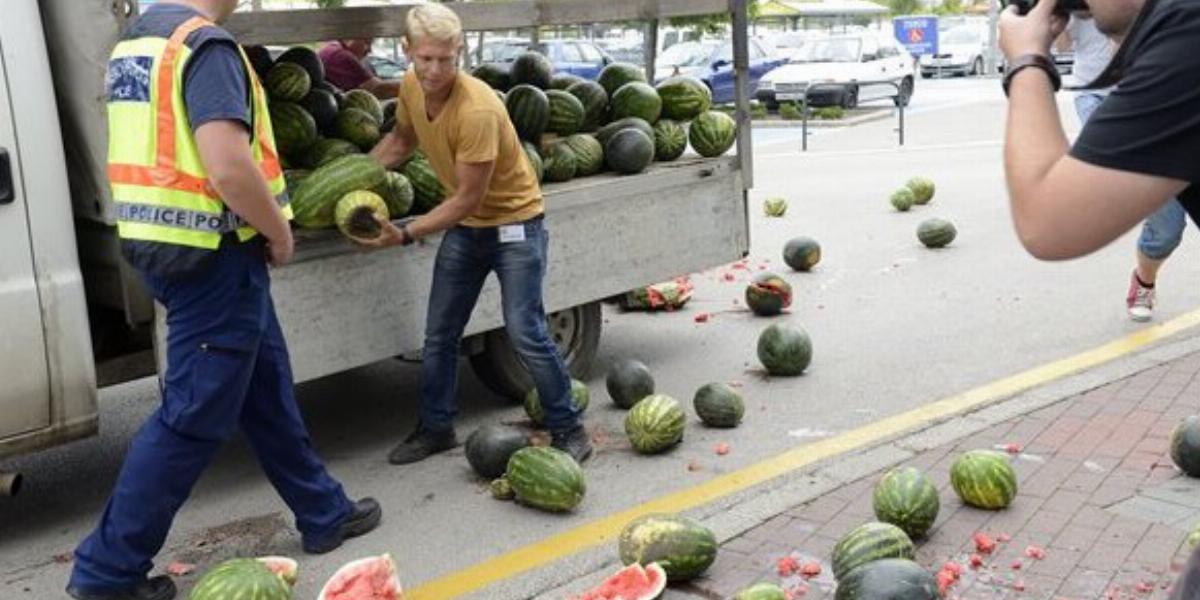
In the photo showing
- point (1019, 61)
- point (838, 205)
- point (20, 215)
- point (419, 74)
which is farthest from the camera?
point (838, 205)

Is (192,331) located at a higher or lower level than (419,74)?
lower

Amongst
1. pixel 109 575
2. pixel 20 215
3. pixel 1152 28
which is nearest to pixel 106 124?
pixel 20 215

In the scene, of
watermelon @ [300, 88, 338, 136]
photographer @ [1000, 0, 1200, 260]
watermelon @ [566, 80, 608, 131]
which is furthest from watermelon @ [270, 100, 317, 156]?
photographer @ [1000, 0, 1200, 260]

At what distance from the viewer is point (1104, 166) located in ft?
7.36

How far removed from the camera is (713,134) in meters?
8.08

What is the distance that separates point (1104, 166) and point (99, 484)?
16.8 ft

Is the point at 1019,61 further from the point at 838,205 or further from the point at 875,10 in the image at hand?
the point at 875,10

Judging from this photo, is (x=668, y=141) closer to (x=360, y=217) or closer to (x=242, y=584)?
(x=360, y=217)

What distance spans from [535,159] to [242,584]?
3319 mm

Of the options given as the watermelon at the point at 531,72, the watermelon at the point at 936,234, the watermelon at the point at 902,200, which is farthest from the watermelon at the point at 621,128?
the watermelon at the point at 902,200

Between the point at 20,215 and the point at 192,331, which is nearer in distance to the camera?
the point at 192,331

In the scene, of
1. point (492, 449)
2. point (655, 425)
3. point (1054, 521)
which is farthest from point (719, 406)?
point (1054, 521)

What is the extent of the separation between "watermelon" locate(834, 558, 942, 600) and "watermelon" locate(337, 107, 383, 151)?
3686 mm

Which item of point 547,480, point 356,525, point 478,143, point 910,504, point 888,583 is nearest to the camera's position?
point 888,583
